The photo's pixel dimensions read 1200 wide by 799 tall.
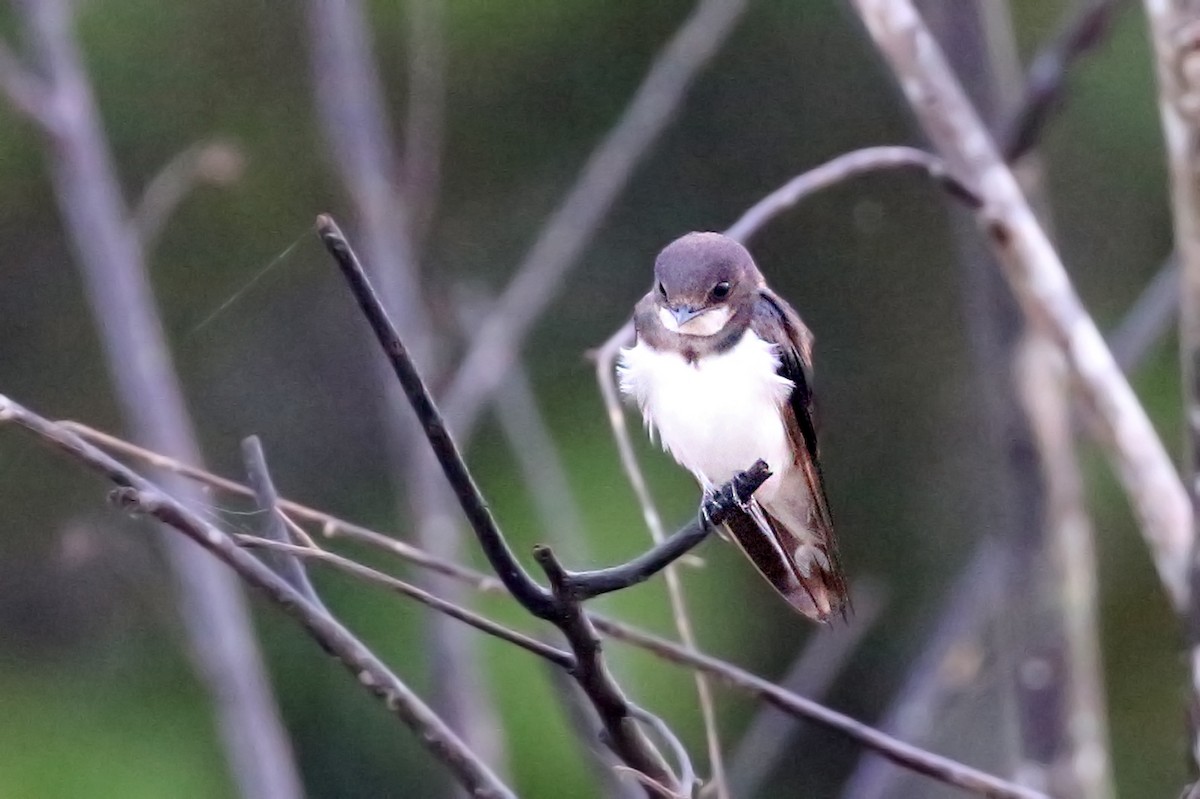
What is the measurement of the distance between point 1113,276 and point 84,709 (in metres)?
2.24

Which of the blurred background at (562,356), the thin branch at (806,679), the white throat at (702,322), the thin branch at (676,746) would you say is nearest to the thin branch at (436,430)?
the thin branch at (676,746)

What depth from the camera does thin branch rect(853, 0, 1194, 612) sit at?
4.53 ft

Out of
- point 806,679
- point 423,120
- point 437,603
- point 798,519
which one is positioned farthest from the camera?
point 806,679

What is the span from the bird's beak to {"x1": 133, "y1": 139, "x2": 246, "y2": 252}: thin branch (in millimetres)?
1016

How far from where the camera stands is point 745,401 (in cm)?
128

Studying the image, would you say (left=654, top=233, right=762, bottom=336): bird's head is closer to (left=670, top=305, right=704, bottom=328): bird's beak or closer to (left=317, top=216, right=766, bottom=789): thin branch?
(left=670, top=305, right=704, bottom=328): bird's beak

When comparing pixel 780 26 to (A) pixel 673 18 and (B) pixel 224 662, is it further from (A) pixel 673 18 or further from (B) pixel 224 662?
(B) pixel 224 662

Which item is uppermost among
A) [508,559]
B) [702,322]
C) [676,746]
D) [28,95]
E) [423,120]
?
[28,95]

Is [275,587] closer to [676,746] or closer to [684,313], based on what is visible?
[676,746]

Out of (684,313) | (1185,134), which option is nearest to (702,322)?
(684,313)

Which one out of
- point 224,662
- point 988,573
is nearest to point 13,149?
point 224,662

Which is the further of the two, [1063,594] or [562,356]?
[562,356]

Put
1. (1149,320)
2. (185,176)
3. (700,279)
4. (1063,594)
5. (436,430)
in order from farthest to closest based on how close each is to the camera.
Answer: (185,176) < (1149,320) < (1063,594) < (700,279) < (436,430)

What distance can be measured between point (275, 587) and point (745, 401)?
19.9 inches
